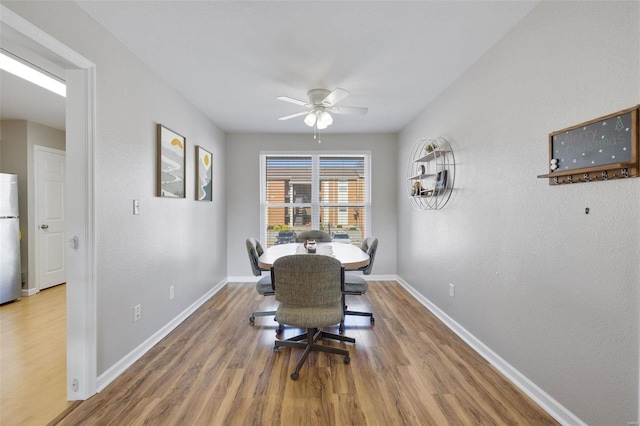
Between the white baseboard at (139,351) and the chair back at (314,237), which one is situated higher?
the chair back at (314,237)

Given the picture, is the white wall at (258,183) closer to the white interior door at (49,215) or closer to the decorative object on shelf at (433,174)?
the decorative object on shelf at (433,174)

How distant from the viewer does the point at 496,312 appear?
2.11 m

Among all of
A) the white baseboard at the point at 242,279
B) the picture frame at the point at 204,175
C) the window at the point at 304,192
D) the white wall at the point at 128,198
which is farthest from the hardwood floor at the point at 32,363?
the window at the point at 304,192

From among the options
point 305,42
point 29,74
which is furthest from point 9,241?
point 305,42

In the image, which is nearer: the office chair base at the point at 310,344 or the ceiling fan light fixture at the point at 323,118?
the office chair base at the point at 310,344

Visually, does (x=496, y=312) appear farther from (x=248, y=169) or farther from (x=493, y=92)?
(x=248, y=169)

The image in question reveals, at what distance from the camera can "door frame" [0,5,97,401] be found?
5.73ft

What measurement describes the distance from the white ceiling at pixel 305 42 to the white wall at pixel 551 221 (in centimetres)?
31

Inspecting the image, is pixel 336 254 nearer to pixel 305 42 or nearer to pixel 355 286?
pixel 355 286

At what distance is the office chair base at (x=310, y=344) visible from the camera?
2.06 m

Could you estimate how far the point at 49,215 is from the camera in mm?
4168

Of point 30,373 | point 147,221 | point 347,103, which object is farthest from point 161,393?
point 347,103

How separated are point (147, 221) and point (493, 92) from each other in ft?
9.88

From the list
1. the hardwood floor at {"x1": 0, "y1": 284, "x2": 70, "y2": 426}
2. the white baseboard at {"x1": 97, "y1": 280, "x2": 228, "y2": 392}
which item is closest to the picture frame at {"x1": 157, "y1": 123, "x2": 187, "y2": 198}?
the white baseboard at {"x1": 97, "y1": 280, "x2": 228, "y2": 392}
